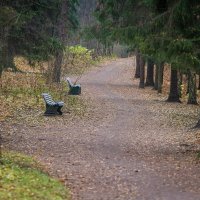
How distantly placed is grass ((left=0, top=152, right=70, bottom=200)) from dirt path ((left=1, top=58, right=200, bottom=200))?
1.26 ft

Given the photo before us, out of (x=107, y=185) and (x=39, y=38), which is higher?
(x=39, y=38)

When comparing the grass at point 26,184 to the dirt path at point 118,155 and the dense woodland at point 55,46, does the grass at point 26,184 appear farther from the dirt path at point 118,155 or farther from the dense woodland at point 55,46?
the dirt path at point 118,155

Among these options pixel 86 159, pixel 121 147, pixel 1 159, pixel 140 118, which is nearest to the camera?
pixel 1 159

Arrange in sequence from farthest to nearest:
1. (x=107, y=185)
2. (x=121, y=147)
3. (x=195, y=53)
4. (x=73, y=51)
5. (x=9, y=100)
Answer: (x=73, y=51), (x=9, y=100), (x=121, y=147), (x=195, y=53), (x=107, y=185)

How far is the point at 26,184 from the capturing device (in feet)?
29.6

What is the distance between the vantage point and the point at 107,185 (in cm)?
1005

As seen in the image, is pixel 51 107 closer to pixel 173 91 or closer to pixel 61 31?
pixel 173 91

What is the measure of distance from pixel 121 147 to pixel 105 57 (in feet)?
188

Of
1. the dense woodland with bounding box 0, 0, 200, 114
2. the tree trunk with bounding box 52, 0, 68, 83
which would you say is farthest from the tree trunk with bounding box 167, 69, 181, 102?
the tree trunk with bounding box 52, 0, 68, 83

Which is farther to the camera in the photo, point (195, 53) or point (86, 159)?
point (86, 159)

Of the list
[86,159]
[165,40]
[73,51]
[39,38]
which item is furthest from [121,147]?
[73,51]

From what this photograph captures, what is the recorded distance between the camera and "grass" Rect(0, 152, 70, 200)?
837 centimetres

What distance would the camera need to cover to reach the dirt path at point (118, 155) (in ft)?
32.2

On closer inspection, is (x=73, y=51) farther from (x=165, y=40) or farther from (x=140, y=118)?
(x=165, y=40)
